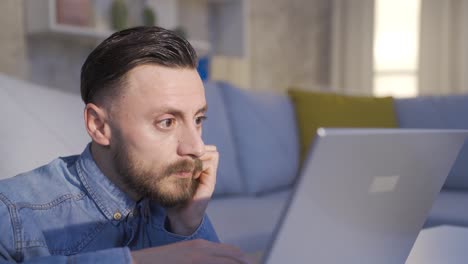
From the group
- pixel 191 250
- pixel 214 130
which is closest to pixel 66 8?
pixel 214 130

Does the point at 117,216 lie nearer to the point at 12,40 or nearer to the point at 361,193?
the point at 361,193

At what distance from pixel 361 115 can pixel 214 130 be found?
30.7 inches

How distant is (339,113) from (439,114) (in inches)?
17.2

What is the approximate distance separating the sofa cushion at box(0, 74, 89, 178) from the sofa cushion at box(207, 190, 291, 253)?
1.65 feet

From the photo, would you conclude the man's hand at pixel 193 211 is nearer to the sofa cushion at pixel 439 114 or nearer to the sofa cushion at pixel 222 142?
the sofa cushion at pixel 222 142

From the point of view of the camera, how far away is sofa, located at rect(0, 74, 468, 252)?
4.33ft

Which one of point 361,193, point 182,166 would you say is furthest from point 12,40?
point 361,193

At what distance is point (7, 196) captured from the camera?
848 mm

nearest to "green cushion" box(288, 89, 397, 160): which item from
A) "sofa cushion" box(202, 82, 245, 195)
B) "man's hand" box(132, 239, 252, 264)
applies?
"sofa cushion" box(202, 82, 245, 195)

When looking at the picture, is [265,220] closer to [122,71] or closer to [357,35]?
[122,71]

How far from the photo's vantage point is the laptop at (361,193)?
0.59 m

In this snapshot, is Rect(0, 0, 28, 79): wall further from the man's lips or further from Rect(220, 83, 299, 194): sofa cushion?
the man's lips

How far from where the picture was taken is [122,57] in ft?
3.05

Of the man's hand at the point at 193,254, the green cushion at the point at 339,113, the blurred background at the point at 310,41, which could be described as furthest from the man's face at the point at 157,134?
the blurred background at the point at 310,41
